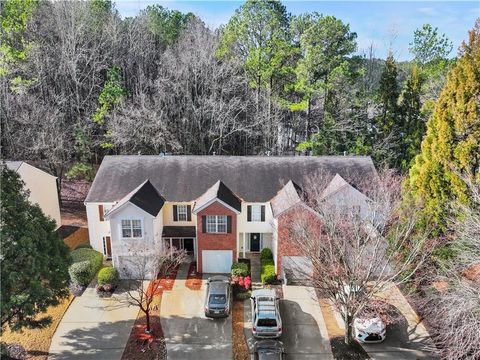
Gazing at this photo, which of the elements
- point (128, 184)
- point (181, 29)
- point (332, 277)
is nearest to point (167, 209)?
point (128, 184)

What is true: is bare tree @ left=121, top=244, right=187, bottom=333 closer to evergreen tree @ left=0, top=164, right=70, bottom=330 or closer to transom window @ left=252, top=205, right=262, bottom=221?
evergreen tree @ left=0, top=164, right=70, bottom=330

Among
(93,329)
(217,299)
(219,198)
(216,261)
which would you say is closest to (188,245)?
(216,261)

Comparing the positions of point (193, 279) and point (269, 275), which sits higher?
point (269, 275)

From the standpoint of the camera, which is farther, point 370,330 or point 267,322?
point 267,322

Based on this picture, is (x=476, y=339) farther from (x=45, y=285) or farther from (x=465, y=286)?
(x=45, y=285)

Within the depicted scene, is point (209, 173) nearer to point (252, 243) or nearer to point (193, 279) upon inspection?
point (252, 243)

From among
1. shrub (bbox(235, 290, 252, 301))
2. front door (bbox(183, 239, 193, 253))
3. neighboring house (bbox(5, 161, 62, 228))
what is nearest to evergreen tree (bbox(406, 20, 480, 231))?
shrub (bbox(235, 290, 252, 301))

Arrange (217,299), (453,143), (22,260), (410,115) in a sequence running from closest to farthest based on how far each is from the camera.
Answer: (22,260) < (453,143) < (217,299) < (410,115)

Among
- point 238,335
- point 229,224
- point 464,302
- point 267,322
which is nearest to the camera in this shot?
point 464,302

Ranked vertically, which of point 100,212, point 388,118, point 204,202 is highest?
point 388,118
